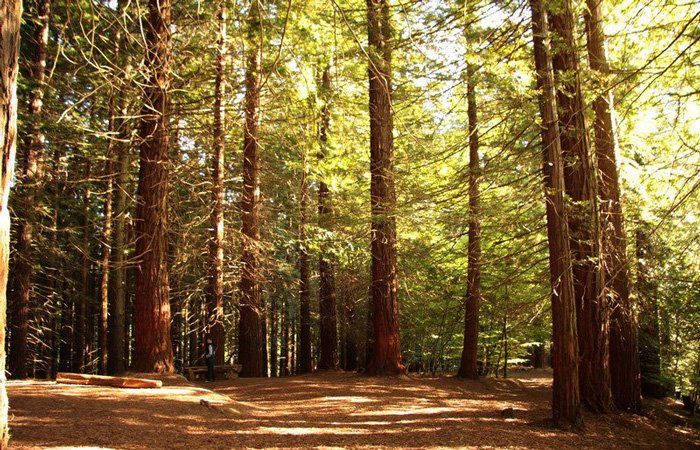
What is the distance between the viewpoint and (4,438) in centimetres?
262

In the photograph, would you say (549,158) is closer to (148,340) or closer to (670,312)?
(670,312)

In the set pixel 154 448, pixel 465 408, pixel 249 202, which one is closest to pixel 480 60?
pixel 465 408

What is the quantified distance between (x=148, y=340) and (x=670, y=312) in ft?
37.7

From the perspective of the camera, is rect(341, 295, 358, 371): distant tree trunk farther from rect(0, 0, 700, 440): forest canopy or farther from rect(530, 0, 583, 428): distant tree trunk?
rect(530, 0, 583, 428): distant tree trunk

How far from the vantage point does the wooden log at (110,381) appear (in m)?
8.54

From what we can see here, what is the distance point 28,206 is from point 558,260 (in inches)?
488

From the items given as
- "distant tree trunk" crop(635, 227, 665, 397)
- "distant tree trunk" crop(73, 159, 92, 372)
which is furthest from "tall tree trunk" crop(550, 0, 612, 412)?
"distant tree trunk" crop(73, 159, 92, 372)

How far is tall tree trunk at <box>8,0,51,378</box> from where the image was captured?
13.0 m

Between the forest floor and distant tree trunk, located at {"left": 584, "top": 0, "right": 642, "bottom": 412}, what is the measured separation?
668 mm

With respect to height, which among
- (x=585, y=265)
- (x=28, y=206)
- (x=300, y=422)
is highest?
(x=28, y=206)

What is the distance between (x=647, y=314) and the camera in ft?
35.7

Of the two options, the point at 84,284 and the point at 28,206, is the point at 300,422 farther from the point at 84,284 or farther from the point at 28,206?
the point at 84,284

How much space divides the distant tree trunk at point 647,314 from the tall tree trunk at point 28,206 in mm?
14140

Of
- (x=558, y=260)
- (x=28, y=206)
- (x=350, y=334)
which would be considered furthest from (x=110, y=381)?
(x=350, y=334)
